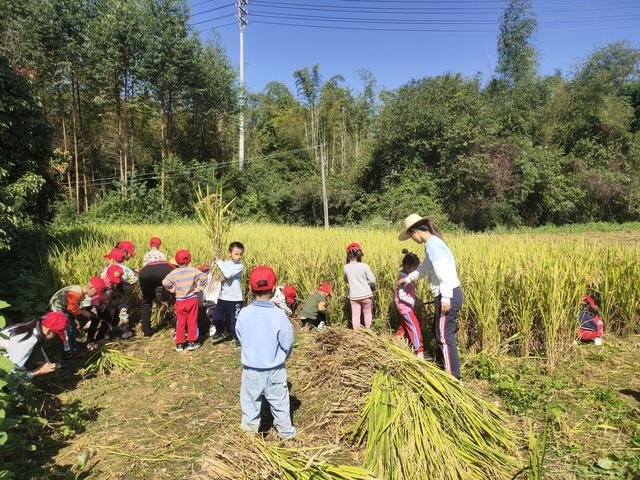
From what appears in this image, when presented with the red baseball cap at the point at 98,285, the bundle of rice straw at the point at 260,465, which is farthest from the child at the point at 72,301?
the bundle of rice straw at the point at 260,465

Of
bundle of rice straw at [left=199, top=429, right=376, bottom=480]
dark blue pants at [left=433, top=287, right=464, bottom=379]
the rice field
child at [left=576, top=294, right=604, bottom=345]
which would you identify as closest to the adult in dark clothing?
the rice field

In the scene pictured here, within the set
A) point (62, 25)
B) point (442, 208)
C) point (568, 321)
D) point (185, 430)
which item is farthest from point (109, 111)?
point (568, 321)

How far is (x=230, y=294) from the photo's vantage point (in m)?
4.82

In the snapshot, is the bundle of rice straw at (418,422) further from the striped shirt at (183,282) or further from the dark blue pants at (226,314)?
the striped shirt at (183,282)

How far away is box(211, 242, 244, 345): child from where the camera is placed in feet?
15.3

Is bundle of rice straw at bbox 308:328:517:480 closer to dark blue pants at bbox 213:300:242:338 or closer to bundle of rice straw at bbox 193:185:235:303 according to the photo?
dark blue pants at bbox 213:300:242:338

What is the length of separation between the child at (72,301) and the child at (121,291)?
317mm

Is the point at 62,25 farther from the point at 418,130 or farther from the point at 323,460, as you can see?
the point at 323,460

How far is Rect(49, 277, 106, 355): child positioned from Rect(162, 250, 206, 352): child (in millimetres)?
828

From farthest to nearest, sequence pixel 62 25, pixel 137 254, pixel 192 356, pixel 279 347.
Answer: pixel 62 25
pixel 137 254
pixel 192 356
pixel 279 347

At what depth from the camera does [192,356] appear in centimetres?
468

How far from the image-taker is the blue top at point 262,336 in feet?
8.48

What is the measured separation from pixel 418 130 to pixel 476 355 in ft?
54.9

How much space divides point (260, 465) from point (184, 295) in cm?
302
